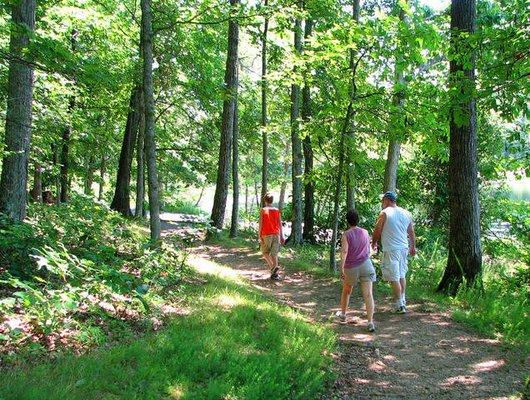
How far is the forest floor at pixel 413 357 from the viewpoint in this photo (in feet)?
17.2

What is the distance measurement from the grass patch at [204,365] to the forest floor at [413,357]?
0.44 metres

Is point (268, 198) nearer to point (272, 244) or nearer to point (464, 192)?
point (272, 244)

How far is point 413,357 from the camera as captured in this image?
20.4 ft

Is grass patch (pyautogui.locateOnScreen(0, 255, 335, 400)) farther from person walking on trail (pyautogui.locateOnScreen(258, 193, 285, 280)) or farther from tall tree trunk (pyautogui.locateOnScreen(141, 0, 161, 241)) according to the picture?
person walking on trail (pyautogui.locateOnScreen(258, 193, 285, 280))

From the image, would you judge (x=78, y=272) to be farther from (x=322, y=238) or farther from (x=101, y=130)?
(x=322, y=238)

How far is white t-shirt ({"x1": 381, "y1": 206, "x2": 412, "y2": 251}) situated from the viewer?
7.83 metres

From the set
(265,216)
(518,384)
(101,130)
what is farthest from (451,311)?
(101,130)

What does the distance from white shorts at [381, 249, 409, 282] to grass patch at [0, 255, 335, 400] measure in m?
1.74

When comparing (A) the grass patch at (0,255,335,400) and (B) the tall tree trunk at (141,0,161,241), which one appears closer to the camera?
(A) the grass patch at (0,255,335,400)

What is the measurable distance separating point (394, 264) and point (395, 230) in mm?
567

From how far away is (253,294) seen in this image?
8047 mm

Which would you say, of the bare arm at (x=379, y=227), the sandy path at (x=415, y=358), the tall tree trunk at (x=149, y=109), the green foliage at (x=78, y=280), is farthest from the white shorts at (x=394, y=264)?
the tall tree trunk at (x=149, y=109)

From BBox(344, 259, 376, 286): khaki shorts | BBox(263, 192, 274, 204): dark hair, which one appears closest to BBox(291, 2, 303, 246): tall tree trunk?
BBox(263, 192, 274, 204): dark hair

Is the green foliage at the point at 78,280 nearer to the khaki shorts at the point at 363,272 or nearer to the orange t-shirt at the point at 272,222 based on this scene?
the orange t-shirt at the point at 272,222
